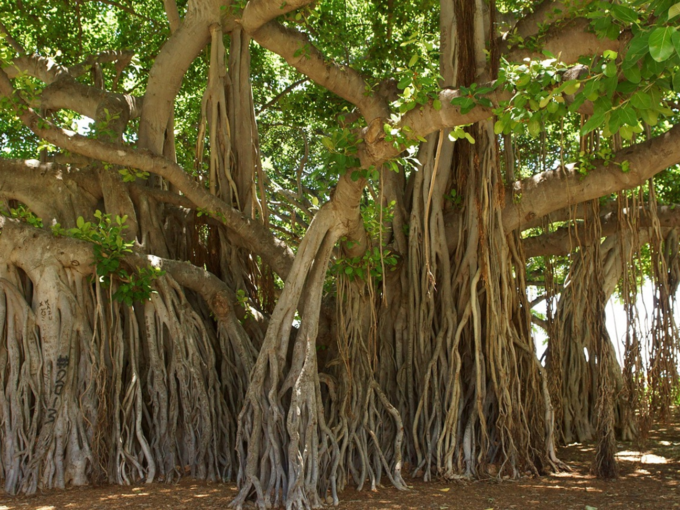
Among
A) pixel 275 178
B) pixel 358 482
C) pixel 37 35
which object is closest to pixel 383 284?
pixel 358 482

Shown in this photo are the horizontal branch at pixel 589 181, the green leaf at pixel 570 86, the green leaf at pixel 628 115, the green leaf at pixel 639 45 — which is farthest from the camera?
the horizontal branch at pixel 589 181

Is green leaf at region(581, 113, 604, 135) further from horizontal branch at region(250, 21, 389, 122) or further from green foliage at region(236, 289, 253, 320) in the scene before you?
green foliage at region(236, 289, 253, 320)

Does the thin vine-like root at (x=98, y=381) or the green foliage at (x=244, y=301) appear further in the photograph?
the green foliage at (x=244, y=301)

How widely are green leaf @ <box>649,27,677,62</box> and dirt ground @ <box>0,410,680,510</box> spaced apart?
3.00m

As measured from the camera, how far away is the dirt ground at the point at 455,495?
167 inches

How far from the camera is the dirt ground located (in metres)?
4.24

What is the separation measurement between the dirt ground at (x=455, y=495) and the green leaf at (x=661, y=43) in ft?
9.85

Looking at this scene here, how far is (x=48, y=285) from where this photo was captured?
505 cm

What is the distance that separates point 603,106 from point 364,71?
5.62 metres

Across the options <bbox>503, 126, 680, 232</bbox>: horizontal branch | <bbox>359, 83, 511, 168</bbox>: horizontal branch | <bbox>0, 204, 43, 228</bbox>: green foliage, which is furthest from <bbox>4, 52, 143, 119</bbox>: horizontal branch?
<bbox>503, 126, 680, 232</bbox>: horizontal branch

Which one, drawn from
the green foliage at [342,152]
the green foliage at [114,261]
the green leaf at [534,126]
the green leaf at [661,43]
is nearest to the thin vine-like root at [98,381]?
the green foliage at [114,261]

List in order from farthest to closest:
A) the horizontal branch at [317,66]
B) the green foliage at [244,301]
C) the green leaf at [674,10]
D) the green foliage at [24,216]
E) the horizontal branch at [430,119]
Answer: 1. the green foliage at [244,301]
2. the horizontal branch at [317,66]
3. the green foliage at [24,216]
4. the horizontal branch at [430,119]
5. the green leaf at [674,10]

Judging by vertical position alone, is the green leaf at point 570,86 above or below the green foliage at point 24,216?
below

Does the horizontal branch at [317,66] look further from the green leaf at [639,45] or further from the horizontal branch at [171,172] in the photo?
the green leaf at [639,45]
